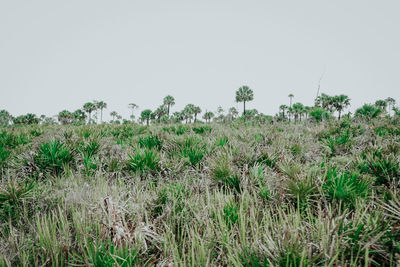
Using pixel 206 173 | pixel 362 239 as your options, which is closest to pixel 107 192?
pixel 206 173

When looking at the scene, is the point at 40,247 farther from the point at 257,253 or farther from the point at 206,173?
the point at 206,173

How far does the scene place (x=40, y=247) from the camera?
161 centimetres

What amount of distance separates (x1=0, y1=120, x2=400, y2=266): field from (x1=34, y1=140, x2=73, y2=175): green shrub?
0.02 m

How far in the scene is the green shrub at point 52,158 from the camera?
3.68m

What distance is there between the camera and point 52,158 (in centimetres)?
371

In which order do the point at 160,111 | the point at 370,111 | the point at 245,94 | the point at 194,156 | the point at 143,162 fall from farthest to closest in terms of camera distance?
the point at 160,111 < the point at 245,94 < the point at 370,111 < the point at 194,156 < the point at 143,162

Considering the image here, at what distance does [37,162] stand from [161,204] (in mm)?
3224

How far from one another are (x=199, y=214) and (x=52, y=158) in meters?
3.51

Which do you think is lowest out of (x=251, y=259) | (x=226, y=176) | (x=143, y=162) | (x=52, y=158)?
(x=251, y=259)

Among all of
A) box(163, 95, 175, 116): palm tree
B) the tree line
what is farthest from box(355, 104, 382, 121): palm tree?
box(163, 95, 175, 116): palm tree

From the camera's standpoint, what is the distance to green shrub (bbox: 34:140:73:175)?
368cm

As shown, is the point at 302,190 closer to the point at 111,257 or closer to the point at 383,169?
the point at 383,169

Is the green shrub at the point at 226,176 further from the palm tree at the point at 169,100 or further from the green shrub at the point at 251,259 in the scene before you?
the palm tree at the point at 169,100

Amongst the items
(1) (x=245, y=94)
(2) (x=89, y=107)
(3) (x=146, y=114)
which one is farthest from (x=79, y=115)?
(1) (x=245, y=94)
